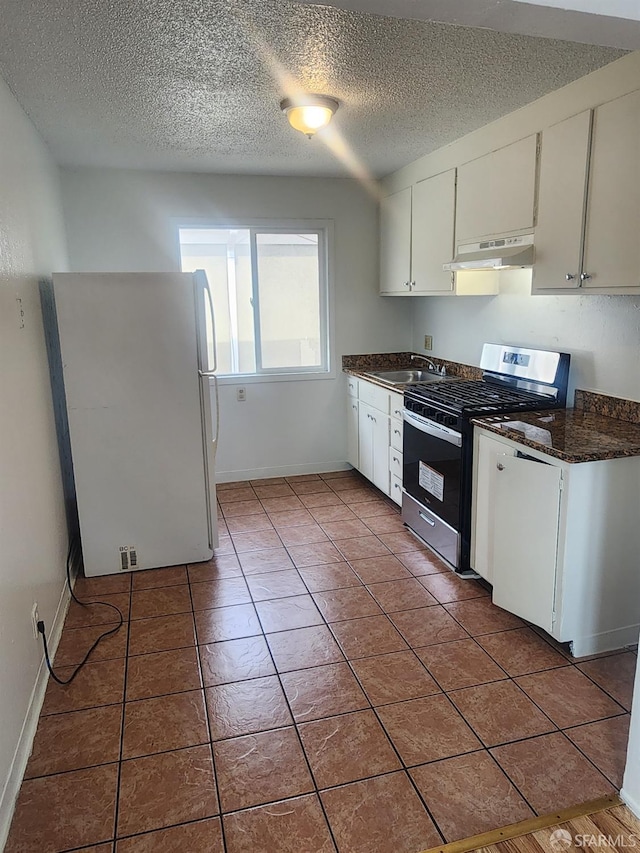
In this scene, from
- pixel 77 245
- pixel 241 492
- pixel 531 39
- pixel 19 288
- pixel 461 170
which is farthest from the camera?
pixel 241 492

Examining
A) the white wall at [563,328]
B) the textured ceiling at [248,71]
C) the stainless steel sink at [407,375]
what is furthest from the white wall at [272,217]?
the white wall at [563,328]

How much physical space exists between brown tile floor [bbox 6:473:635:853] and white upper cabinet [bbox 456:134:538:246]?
1883 millimetres

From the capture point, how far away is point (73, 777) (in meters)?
1.88

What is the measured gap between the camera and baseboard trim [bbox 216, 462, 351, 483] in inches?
190

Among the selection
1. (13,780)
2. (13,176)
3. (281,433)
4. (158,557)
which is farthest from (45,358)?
(281,433)

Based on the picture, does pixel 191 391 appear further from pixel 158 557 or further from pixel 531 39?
pixel 531 39

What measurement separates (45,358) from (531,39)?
2524mm

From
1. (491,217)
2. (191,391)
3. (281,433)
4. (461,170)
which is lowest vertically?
(281,433)

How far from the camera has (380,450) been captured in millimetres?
4207

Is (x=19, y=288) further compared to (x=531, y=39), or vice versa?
(x=19, y=288)

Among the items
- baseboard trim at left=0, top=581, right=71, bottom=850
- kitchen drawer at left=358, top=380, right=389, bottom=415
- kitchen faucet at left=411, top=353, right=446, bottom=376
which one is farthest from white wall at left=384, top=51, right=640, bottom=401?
baseboard trim at left=0, top=581, right=71, bottom=850

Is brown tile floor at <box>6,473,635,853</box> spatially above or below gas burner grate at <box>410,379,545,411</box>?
below

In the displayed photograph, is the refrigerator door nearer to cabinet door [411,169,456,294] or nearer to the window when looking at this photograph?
the window

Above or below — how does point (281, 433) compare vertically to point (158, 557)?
above
